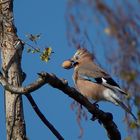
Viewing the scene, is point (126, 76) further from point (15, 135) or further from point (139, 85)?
point (15, 135)

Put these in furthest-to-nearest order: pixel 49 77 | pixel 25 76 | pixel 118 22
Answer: pixel 25 76
pixel 49 77
pixel 118 22

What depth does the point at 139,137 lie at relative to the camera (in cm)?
159

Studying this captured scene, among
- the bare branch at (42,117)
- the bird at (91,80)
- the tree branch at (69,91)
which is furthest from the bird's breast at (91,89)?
the tree branch at (69,91)

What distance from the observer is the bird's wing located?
6.59m

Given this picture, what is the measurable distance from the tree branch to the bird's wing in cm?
180

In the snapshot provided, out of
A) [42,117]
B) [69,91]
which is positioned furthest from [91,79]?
[69,91]

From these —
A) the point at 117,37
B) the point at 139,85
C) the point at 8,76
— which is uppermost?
the point at 8,76

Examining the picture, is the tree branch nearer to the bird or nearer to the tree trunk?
the tree trunk

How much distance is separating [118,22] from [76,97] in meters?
2.61

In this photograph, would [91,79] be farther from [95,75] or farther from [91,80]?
[95,75]

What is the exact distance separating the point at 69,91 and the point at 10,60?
1.29m

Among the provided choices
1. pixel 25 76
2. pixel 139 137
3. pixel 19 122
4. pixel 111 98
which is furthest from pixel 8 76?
pixel 139 137

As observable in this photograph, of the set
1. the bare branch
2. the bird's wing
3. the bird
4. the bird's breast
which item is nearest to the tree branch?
the bare branch

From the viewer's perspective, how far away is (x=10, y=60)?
5.02 meters
